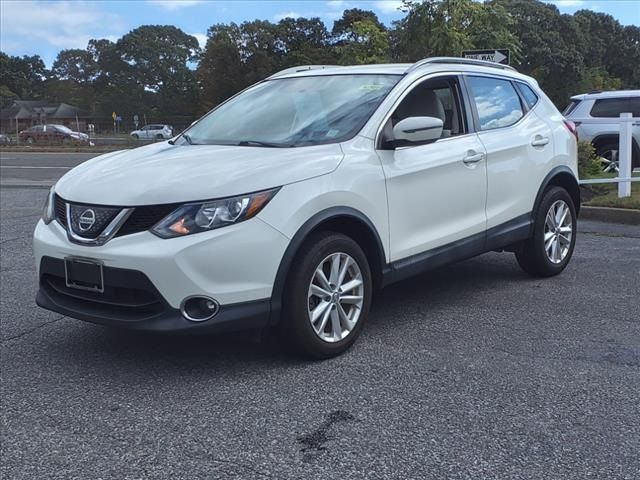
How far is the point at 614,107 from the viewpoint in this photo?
12.5 m

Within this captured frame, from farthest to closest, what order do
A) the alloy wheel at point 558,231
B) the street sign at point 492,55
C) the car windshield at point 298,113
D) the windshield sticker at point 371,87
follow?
1. the street sign at point 492,55
2. the alloy wheel at point 558,231
3. the windshield sticker at point 371,87
4. the car windshield at point 298,113

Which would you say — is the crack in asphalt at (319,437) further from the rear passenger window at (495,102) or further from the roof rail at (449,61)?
the rear passenger window at (495,102)

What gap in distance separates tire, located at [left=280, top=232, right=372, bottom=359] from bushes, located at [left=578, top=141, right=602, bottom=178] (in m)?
8.23

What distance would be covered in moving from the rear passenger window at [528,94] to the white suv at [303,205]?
253 millimetres

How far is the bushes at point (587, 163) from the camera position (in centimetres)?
1140

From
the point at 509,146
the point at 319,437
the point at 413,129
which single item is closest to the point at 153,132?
the point at 509,146

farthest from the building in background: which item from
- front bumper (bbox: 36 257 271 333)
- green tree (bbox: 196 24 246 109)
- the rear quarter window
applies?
front bumper (bbox: 36 257 271 333)

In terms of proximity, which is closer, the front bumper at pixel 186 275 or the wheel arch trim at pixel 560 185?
the front bumper at pixel 186 275

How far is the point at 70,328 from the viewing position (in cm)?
492

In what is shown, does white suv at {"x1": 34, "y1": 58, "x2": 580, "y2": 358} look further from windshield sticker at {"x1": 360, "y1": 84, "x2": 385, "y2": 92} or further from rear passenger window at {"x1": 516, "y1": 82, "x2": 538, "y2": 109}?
rear passenger window at {"x1": 516, "y1": 82, "x2": 538, "y2": 109}

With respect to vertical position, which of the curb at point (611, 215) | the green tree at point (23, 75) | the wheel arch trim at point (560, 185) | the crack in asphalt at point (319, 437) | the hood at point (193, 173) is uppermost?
the green tree at point (23, 75)

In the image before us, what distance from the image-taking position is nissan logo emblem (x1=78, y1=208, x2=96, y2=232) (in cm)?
379

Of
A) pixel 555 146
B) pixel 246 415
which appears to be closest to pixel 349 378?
pixel 246 415

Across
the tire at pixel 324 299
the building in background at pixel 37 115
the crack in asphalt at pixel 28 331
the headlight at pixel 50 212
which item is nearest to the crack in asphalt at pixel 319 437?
the tire at pixel 324 299
